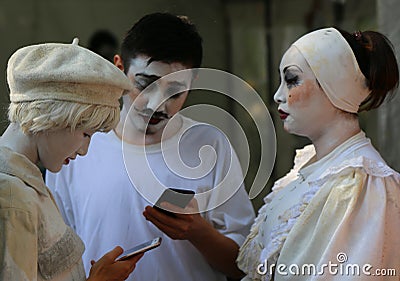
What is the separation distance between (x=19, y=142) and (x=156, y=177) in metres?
0.52

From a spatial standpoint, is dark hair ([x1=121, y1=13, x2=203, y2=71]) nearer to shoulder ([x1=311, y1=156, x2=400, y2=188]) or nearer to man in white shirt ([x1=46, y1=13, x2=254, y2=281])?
man in white shirt ([x1=46, y1=13, x2=254, y2=281])

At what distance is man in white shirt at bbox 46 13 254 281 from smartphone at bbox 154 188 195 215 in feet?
0.12

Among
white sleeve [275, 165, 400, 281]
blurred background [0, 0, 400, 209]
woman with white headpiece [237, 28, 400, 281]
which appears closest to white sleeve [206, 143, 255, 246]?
woman with white headpiece [237, 28, 400, 281]

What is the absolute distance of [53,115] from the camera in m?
1.41

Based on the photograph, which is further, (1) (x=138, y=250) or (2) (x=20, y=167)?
(1) (x=138, y=250)

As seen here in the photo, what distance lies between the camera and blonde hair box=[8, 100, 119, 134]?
4.62 ft

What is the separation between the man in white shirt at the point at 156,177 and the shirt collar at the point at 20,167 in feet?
1.38

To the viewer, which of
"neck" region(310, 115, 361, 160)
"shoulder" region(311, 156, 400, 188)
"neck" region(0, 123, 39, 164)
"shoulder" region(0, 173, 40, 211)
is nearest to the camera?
"shoulder" region(0, 173, 40, 211)

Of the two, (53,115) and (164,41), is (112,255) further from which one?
(164,41)

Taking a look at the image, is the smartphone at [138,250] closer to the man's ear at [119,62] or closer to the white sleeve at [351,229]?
the white sleeve at [351,229]

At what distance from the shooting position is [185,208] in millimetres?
1795

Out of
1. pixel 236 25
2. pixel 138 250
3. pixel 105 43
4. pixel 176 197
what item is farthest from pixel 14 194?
pixel 236 25

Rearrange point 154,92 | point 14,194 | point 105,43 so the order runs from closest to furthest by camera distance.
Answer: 1. point 14,194
2. point 154,92
3. point 105,43

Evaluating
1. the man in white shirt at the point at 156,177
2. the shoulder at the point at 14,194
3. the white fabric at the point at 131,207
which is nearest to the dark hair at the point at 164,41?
the man in white shirt at the point at 156,177
